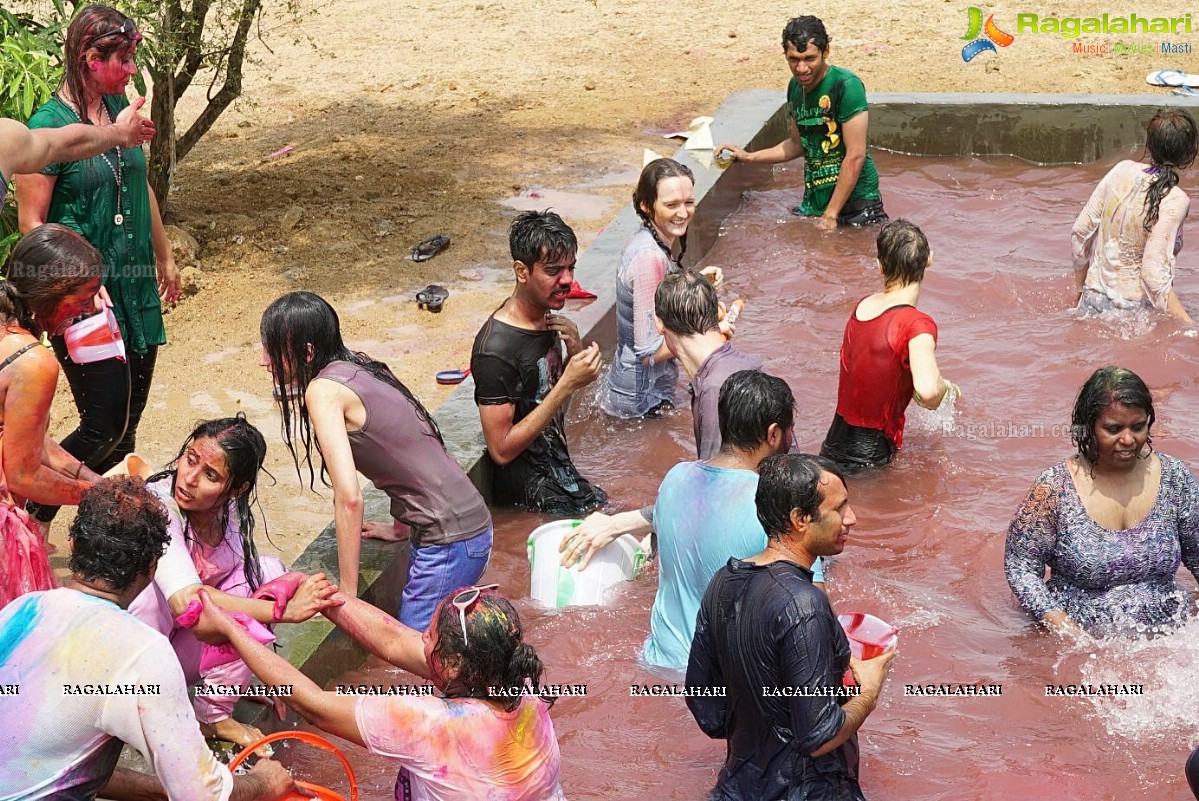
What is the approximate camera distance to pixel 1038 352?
7980 millimetres

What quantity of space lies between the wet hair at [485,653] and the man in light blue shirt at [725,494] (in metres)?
0.98

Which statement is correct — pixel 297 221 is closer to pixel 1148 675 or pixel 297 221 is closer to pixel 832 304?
pixel 832 304

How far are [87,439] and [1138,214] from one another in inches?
216

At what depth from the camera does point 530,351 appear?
5715 millimetres

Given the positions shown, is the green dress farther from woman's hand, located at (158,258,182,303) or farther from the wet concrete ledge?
the wet concrete ledge

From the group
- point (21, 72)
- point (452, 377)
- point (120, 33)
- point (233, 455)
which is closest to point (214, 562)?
point (233, 455)

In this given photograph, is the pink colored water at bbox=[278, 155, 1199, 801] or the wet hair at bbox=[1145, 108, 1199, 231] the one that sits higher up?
the wet hair at bbox=[1145, 108, 1199, 231]

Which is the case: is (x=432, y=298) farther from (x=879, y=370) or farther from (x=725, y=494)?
(x=725, y=494)

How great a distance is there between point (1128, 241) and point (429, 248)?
4.54 m

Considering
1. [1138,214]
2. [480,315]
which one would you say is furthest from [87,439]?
[1138,214]

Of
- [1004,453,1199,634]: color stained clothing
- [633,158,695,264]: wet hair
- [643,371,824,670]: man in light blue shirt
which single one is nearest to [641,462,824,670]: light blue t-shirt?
[643,371,824,670]: man in light blue shirt

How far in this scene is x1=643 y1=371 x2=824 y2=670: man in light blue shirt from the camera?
4371 mm

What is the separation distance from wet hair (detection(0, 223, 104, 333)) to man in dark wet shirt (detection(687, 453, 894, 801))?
252cm

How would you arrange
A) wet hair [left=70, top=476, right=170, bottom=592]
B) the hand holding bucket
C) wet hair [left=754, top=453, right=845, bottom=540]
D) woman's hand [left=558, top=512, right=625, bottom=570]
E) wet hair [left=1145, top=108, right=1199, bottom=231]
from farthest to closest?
1. wet hair [left=1145, top=108, right=1199, bottom=231]
2. woman's hand [left=558, top=512, right=625, bottom=570]
3. the hand holding bucket
4. wet hair [left=754, top=453, right=845, bottom=540]
5. wet hair [left=70, top=476, right=170, bottom=592]
